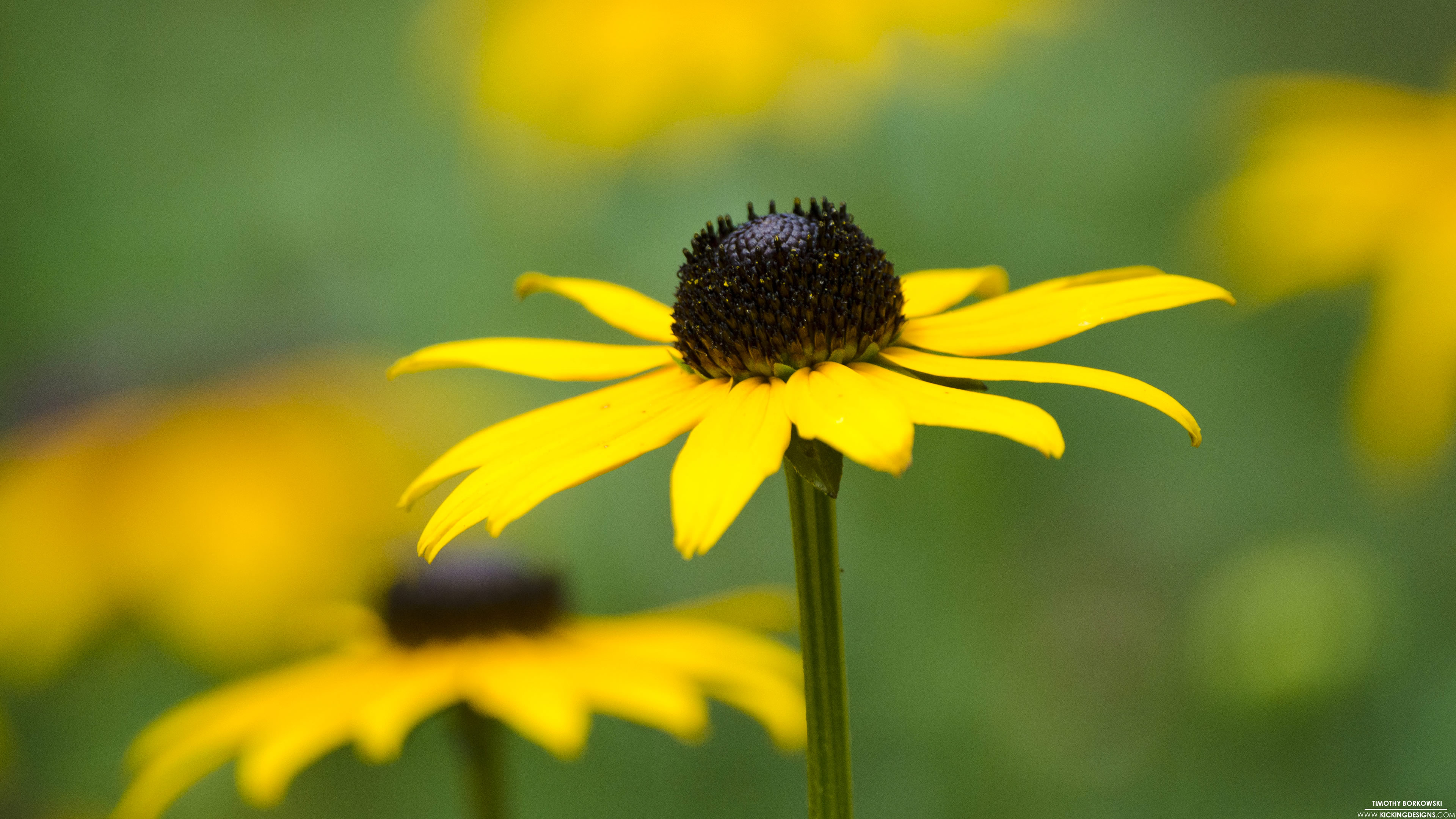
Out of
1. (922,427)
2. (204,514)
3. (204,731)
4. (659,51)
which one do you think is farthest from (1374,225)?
(204,514)

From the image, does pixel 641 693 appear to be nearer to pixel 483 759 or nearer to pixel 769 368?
pixel 483 759

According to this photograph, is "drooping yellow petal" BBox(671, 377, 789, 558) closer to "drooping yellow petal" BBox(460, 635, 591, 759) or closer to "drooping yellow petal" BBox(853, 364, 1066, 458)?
"drooping yellow petal" BBox(853, 364, 1066, 458)

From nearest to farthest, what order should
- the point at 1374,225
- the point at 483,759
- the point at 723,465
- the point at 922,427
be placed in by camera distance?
the point at 723,465 < the point at 483,759 < the point at 1374,225 < the point at 922,427

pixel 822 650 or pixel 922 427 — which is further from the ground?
pixel 922 427

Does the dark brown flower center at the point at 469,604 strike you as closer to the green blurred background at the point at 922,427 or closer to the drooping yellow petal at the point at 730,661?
the drooping yellow petal at the point at 730,661

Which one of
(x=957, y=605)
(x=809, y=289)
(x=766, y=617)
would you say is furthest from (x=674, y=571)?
(x=809, y=289)

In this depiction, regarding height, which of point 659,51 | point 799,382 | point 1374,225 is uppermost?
point 659,51
